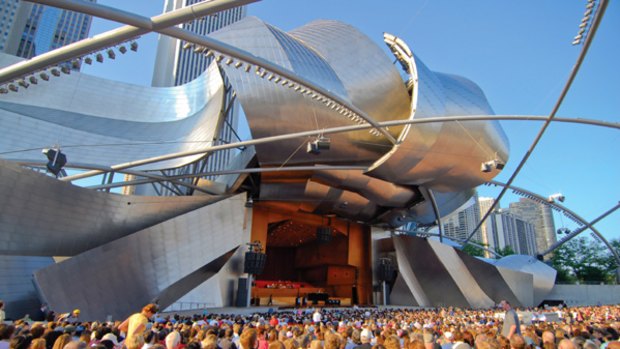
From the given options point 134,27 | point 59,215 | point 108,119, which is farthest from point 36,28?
point 134,27

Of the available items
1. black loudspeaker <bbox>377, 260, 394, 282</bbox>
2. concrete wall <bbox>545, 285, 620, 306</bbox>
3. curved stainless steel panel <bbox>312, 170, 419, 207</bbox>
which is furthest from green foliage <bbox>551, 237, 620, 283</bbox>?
curved stainless steel panel <bbox>312, 170, 419, 207</bbox>

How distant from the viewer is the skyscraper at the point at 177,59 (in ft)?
244

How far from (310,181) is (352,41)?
372 inches

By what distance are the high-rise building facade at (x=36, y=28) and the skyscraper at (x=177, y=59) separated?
18.3m

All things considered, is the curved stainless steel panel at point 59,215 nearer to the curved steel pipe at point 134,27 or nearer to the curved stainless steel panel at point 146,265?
the curved stainless steel panel at point 146,265

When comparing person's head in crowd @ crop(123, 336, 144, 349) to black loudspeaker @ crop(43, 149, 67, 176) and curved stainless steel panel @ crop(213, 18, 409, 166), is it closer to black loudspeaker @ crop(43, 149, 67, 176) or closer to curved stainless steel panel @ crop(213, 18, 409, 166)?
black loudspeaker @ crop(43, 149, 67, 176)

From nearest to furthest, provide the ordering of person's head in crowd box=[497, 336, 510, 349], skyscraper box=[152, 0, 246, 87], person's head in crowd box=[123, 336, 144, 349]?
person's head in crowd box=[123, 336, 144, 349]
person's head in crowd box=[497, 336, 510, 349]
skyscraper box=[152, 0, 246, 87]

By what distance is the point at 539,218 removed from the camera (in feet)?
380

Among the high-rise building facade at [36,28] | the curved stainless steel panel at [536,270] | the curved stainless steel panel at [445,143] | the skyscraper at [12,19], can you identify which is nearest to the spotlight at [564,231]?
the curved stainless steel panel at [536,270]

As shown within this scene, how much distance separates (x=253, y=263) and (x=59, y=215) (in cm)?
1176

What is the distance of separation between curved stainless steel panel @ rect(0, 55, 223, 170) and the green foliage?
2189 inches

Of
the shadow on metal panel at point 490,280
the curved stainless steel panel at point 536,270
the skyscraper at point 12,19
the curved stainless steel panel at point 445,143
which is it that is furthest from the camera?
the skyscraper at point 12,19

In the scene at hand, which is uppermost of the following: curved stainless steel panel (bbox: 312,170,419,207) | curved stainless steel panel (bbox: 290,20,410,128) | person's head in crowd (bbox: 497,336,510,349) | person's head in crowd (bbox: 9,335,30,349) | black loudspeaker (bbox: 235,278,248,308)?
curved stainless steel panel (bbox: 290,20,410,128)

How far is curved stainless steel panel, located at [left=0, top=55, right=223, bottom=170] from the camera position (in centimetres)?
1962
